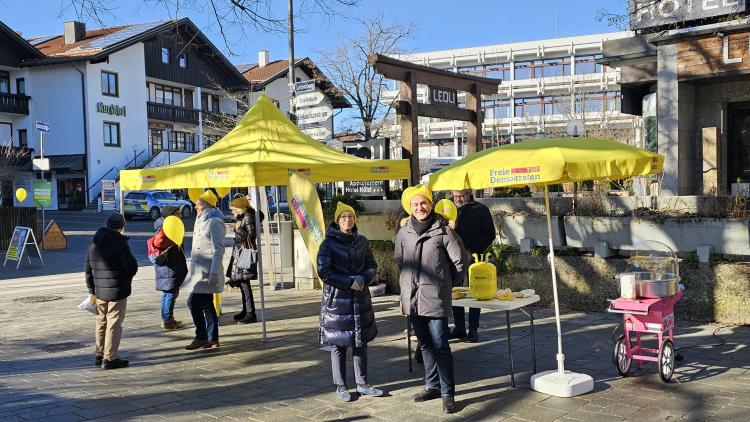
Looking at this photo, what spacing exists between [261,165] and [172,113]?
43239 mm

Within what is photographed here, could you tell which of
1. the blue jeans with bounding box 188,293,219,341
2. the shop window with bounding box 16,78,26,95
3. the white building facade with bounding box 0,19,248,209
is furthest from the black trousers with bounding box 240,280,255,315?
the shop window with bounding box 16,78,26,95

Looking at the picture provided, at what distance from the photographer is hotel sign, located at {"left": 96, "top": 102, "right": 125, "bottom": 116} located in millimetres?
42500

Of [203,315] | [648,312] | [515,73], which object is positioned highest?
[515,73]

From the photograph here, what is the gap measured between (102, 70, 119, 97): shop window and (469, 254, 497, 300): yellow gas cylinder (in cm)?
4147

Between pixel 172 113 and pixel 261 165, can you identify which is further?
pixel 172 113

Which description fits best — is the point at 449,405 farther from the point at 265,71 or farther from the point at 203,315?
the point at 265,71

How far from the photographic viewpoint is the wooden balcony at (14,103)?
41906 millimetres

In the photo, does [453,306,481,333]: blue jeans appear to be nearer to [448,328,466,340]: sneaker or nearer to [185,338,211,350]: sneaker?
[448,328,466,340]: sneaker

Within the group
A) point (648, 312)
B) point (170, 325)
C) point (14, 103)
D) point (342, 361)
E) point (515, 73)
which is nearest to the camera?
point (342, 361)

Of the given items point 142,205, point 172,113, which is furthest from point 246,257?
point 172,113

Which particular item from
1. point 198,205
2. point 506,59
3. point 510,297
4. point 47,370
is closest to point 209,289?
point 198,205

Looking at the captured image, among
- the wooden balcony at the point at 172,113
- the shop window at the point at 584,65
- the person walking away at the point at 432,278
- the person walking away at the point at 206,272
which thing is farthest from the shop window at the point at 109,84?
the shop window at the point at 584,65

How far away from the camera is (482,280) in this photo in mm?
6301

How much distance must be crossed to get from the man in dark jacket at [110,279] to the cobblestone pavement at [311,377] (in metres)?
0.34
